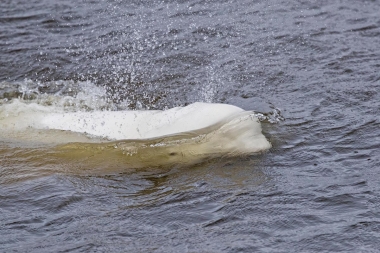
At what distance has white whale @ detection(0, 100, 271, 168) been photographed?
6570 millimetres

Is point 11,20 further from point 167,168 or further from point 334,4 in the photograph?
point 167,168

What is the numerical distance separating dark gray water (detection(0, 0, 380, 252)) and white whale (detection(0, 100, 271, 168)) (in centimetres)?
17

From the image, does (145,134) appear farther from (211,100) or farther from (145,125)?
(211,100)

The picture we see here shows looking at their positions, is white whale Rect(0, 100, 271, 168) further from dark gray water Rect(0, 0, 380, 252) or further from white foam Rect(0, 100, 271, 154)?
dark gray water Rect(0, 0, 380, 252)

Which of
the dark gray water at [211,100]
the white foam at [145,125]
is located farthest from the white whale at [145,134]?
the dark gray water at [211,100]

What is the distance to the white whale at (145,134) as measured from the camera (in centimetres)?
657

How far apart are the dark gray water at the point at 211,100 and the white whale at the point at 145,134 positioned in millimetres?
174

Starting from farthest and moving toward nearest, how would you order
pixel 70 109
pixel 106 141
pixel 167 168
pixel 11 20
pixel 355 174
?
pixel 11 20
pixel 70 109
pixel 106 141
pixel 167 168
pixel 355 174

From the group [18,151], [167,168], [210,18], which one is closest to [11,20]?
[210,18]

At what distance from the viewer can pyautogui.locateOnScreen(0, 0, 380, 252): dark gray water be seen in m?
5.33

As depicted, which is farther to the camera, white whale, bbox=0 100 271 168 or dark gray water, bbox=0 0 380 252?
white whale, bbox=0 100 271 168

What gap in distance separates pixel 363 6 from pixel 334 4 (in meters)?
0.45

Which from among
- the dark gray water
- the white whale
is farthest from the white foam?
the dark gray water

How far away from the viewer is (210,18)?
1102 centimetres
